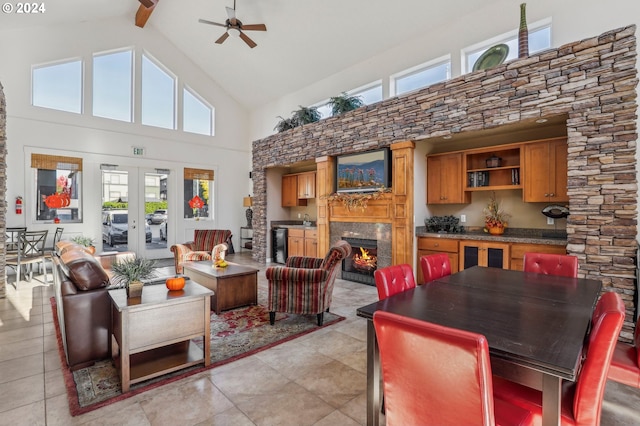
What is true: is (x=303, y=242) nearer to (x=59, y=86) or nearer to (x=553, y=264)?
(x=553, y=264)

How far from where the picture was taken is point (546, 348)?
1.24 meters

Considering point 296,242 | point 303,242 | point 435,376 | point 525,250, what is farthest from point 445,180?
point 435,376

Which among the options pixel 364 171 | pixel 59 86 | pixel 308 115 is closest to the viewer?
pixel 364 171

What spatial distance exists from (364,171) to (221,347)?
382 centimetres

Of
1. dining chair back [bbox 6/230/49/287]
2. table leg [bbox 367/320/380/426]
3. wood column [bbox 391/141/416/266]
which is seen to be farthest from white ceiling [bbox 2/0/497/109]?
table leg [bbox 367/320/380/426]

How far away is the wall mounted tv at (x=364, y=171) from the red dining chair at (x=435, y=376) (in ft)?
14.2

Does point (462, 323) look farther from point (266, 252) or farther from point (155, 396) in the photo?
point (266, 252)

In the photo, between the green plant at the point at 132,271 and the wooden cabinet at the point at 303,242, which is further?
the wooden cabinet at the point at 303,242

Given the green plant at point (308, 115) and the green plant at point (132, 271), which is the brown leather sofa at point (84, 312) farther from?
the green plant at point (308, 115)

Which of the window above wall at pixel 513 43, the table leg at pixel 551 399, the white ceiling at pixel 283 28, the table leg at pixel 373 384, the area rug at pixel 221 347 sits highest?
the white ceiling at pixel 283 28

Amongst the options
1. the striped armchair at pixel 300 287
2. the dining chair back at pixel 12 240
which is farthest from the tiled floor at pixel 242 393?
the dining chair back at pixel 12 240

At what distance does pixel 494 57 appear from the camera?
434 cm

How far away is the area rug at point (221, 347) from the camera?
2.21 meters

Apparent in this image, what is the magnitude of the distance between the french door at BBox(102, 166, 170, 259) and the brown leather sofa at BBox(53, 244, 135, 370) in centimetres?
558
